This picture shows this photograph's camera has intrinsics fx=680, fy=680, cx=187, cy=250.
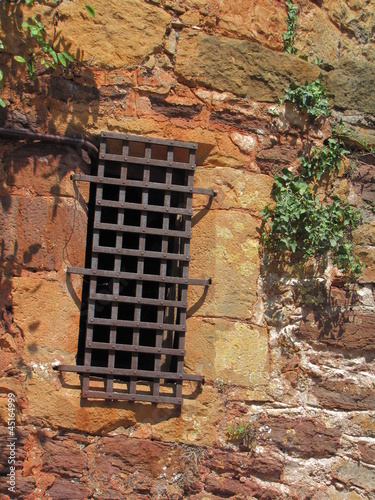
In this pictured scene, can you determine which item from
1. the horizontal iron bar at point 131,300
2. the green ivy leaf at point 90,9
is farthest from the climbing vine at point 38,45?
the horizontal iron bar at point 131,300

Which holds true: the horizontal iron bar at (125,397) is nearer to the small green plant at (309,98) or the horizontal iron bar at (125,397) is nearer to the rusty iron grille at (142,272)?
the rusty iron grille at (142,272)

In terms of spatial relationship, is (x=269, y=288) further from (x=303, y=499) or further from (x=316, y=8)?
(x=316, y=8)

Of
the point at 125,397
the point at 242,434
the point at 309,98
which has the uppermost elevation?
the point at 309,98

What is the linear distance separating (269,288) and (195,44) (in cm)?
140

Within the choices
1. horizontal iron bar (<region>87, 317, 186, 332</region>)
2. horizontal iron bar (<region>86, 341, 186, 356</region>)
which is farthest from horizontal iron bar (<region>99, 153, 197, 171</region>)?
horizontal iron bar (<region>86, 341, 186, 356</region>)

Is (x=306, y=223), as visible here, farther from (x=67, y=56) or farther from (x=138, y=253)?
(x=67, y=56)

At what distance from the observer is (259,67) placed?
3828 millimetres

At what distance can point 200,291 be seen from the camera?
11.9ft

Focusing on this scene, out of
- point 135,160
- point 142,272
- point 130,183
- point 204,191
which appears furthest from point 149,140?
point 142,272

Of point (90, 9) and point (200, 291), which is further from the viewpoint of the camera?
point (200, 291)

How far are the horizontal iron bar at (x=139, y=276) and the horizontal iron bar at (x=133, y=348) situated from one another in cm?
35

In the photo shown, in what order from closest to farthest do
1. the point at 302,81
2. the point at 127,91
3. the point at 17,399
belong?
the point at 17,399, the point at 127,91, the point at 302,81

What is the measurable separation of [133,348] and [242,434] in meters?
0.72

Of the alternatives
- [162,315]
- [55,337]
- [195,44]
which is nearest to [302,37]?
[195,44]
